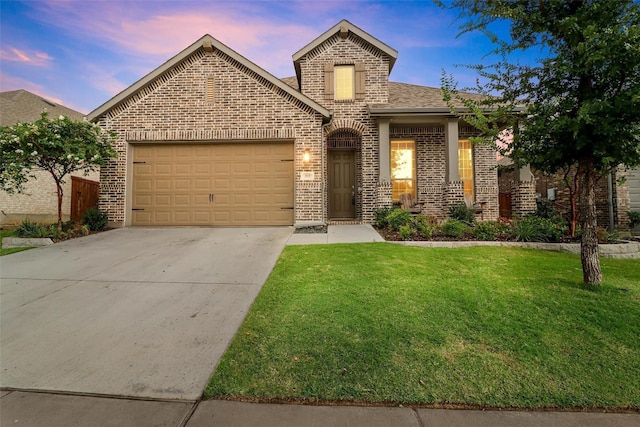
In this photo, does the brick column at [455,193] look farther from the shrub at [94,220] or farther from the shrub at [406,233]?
the shrub at [94,220]

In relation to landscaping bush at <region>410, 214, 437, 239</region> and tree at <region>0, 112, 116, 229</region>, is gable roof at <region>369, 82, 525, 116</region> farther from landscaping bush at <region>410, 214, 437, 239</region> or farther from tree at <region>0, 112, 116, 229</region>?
tree at <region>0, 112, 116, 229</region>

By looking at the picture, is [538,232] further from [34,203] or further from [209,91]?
[34,203]

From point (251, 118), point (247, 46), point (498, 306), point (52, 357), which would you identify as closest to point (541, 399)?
point (498, 306)

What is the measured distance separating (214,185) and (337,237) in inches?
180

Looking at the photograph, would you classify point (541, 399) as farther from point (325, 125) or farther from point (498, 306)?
point (325, 125)

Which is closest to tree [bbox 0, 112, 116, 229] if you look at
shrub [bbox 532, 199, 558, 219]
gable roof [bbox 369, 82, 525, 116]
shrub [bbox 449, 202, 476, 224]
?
gable roof [bbox 369, 82, 525, 116]

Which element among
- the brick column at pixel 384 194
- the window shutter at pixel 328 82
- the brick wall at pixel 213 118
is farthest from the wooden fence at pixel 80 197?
the brick column at pixel 384 194

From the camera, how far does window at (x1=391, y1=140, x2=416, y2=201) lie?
11312mm

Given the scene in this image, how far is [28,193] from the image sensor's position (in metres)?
13.4

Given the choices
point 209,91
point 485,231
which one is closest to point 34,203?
point 209,91

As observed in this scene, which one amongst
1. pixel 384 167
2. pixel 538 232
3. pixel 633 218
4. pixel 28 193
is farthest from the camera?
pixel 28 193

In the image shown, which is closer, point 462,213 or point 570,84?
point 570,84

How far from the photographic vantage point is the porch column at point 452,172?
9.72m

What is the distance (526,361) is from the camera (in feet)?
8.15
